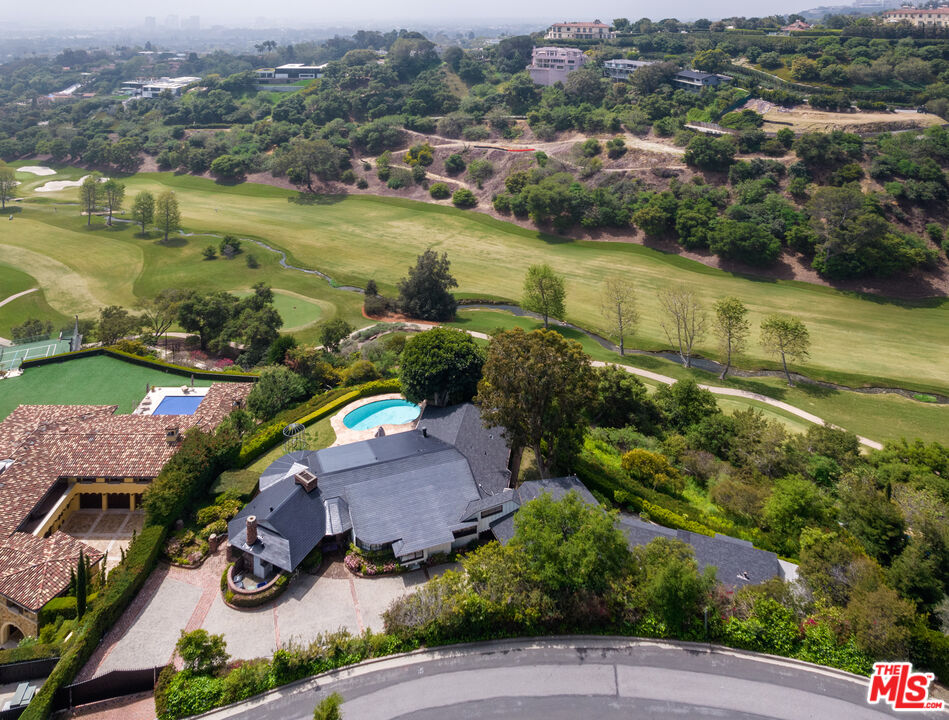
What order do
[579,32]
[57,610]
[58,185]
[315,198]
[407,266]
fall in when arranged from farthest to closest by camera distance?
[579,32]
[58,185]
[315,198]
[407,266]
[57,610]

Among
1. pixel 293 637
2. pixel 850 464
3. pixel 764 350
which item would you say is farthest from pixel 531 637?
pixel 764 350

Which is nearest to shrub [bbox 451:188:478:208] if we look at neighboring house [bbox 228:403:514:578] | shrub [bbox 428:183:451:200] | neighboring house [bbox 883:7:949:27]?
shrub [bbox 428:183:451:200]

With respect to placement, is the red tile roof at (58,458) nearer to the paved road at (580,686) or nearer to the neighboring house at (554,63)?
the paved road at (580,686)

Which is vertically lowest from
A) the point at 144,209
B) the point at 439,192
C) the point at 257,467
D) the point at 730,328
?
the point at 257,467

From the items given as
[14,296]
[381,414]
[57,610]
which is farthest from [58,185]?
[57,610]

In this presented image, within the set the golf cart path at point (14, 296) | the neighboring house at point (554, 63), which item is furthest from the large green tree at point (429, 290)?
the neighboring house at point (554, 63)

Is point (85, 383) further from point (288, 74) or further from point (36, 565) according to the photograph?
point (288, 74)
